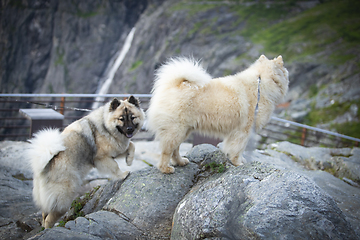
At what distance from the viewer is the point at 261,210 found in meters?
2.57

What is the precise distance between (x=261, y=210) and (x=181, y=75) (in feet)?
7.16

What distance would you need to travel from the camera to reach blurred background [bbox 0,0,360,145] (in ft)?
52.2

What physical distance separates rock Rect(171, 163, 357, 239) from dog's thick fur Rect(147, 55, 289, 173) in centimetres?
89

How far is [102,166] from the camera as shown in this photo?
4.02 m

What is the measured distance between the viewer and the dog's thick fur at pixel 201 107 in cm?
370

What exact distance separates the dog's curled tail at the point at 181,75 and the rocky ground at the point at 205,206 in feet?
4.34

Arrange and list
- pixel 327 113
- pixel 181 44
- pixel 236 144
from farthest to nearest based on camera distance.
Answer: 1. pixel 181 44
2. pixel 327 113
3. pixel 236 144

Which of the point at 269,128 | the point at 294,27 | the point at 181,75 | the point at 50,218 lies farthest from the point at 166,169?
the point at 294,27

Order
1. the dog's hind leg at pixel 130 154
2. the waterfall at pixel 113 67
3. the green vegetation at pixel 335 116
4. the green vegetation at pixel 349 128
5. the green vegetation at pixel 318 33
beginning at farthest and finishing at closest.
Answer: the waterfall at pixel 113 67 < the green vegetation at pixel 318 33 < the green vegetation at pixel 335 116 < the green vegetation at pixel 349 128 < the dog's hind leg at pixel 130 154

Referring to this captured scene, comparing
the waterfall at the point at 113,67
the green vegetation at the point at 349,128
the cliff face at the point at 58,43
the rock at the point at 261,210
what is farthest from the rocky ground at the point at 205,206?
the cliff face at the point at 58,43

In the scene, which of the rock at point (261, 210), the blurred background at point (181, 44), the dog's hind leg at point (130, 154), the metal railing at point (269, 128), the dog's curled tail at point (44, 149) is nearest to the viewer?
the rock at point (261, 210)

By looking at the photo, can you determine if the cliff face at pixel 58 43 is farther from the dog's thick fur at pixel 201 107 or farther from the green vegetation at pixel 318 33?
the dog's thick fur at pixel 201 107

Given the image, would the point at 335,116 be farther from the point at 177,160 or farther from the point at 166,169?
the point at 166,169

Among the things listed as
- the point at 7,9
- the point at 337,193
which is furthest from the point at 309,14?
the point at 7,9
